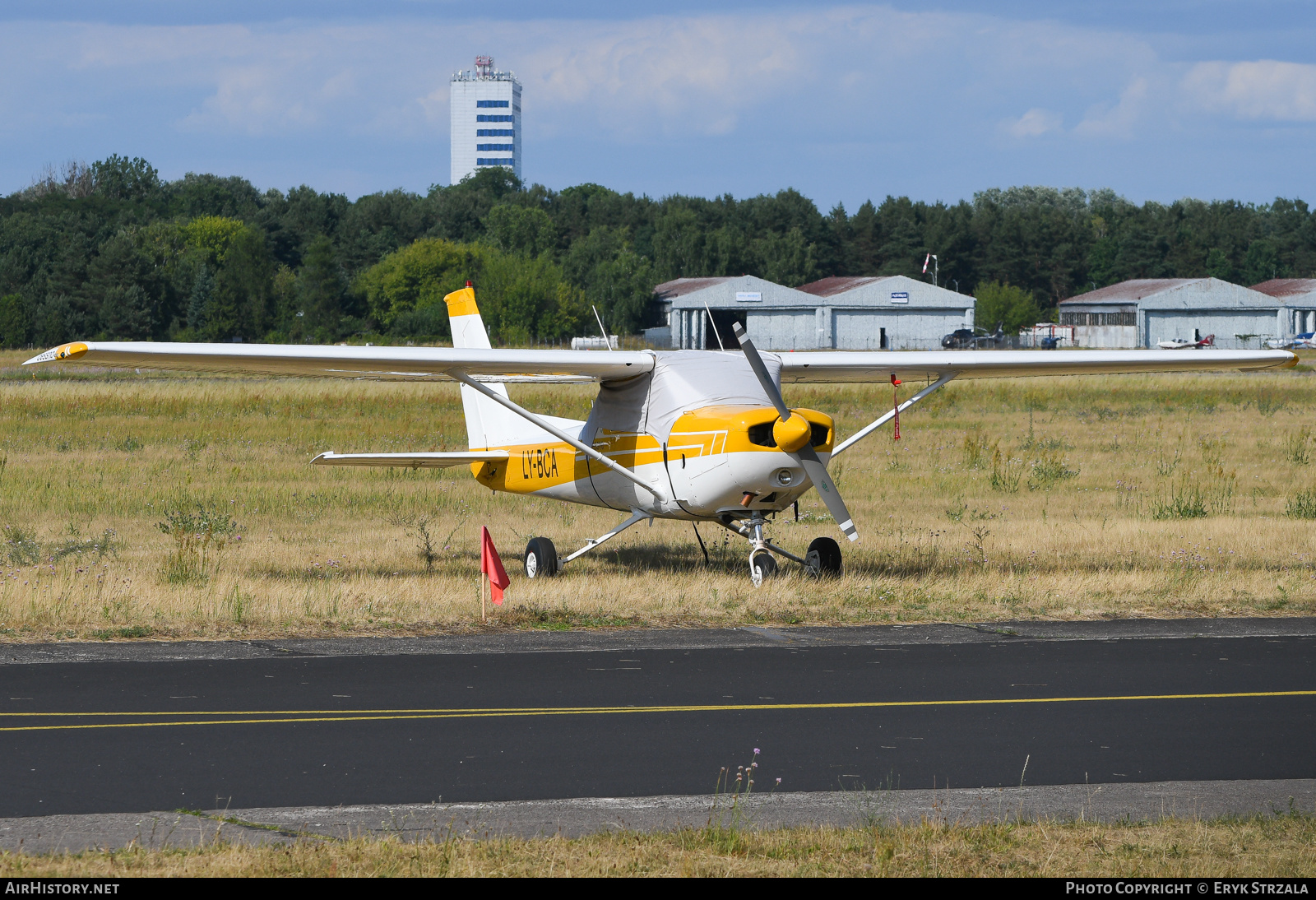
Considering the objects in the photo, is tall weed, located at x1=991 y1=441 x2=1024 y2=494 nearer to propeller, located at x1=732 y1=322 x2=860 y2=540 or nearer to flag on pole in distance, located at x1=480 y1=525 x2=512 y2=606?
propeller, located at x1=732 y1=322 x2=860 y2=540

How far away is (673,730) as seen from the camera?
27.4 feet

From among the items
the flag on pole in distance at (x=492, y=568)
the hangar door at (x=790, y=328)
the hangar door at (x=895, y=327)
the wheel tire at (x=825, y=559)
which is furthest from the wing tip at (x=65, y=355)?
the hangar door at (x=895, y=327)

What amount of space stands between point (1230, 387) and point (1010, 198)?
131 metres

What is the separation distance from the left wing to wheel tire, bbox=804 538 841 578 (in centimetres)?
262

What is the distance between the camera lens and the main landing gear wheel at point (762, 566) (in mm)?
13672

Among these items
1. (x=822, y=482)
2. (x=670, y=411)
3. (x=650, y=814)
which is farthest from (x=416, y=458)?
(x=650, y=814)

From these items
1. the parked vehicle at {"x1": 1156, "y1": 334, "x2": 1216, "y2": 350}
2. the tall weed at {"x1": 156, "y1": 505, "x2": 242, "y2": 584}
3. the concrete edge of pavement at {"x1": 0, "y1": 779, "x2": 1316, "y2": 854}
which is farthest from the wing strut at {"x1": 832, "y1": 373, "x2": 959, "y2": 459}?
the parked vehicle at {"x1": 1156, "y1": 334, "x2": 1216, "y2": 350}

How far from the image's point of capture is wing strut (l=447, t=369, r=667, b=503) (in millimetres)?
14250

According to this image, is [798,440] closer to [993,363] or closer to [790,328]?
[993,363]

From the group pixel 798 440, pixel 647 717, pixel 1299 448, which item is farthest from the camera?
pixel 1299 448

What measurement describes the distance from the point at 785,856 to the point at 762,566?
799 centimetres

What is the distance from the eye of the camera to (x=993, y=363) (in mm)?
15992

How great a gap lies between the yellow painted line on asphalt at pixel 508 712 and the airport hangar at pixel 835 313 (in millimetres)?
92958

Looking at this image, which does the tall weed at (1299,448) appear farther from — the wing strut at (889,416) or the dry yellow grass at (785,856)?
the dry yellow grass at (785,856)
